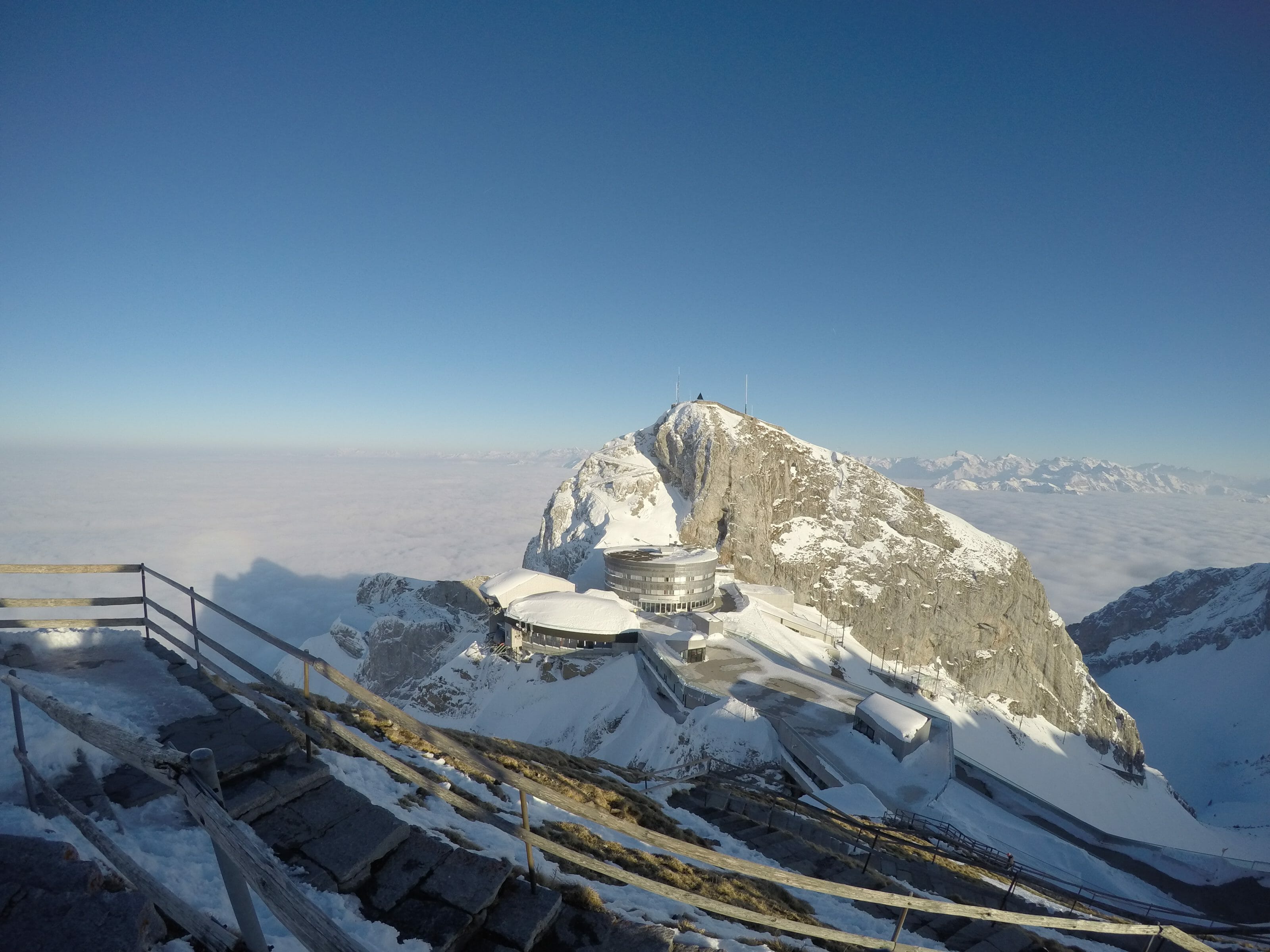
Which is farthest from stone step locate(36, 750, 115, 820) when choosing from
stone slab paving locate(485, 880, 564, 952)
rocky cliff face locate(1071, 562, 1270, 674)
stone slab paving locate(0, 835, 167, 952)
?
rocky cliff face locate(1071, 562, 1270, 674)

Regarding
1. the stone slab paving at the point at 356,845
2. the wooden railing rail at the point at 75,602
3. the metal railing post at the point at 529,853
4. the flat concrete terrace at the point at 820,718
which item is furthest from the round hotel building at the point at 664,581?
the metal railing post at the point at 529,853

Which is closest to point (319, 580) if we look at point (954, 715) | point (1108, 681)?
point (954, 715)

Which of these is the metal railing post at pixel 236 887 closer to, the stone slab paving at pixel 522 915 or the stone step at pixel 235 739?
the stone slab paving at pixel 522 915

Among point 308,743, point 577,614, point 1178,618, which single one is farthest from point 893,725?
point 1178,618

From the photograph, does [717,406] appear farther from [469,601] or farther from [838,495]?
[469,601]

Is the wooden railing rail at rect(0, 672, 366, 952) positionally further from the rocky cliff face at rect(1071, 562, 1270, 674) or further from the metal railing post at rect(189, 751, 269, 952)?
the rocky cliff face at rect(1071, 562, 1270, 674)
